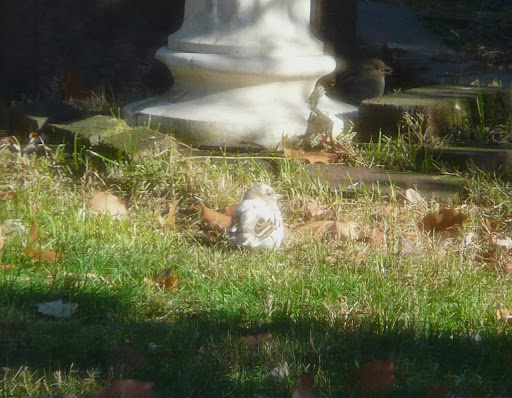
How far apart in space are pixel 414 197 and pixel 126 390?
2260mm

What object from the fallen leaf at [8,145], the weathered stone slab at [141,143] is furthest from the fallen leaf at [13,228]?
the fallen leaf at [8,145]

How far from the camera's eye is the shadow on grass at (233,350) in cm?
215

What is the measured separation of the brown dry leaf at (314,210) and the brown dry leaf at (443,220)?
1.61 feet

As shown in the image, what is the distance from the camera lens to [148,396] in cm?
195

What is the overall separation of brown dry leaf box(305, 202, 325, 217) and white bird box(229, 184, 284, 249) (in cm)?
42

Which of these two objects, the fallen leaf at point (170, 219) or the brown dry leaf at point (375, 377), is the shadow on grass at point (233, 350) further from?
the fallen leaf at point (170, 219)

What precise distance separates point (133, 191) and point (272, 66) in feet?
4.02

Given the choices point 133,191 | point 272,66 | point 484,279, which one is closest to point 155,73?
point 272,66

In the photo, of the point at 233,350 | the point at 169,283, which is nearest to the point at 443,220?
the point at 169,283

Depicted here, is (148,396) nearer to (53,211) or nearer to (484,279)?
(484,279)

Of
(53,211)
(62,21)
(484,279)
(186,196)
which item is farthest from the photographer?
(62,21)

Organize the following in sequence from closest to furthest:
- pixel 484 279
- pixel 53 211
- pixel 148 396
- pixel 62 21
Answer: pixel 148 396 → pixel 484 279 → pixel 53 211 → pixel 62 21

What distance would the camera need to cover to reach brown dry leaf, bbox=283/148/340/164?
171 inches

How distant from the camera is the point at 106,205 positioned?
3771 millimetres
